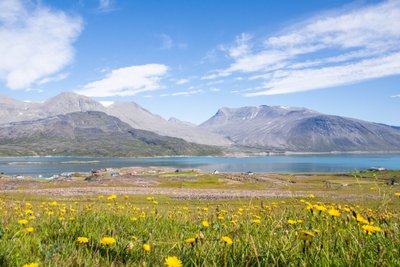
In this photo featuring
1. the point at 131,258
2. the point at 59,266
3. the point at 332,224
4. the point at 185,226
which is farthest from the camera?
the point at 185,226

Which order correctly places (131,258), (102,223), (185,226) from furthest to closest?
(185,226), (102,223), (131,258)

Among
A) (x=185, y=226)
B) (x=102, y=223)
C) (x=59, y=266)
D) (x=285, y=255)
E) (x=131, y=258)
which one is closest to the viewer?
(x=59, y=266)

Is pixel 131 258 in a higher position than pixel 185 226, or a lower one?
higher

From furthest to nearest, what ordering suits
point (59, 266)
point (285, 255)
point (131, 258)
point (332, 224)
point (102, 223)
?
1. point (102, 223)
2. point (332, 224)
3. point (131, 258)
4. point (285, 255)
5. point (59, 266)

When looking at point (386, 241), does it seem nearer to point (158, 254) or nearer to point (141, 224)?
point (158, 254)

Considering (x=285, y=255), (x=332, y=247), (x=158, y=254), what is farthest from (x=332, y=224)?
(x=158, y=254)

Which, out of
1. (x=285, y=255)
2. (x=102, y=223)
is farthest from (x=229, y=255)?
(x=102, y=223)

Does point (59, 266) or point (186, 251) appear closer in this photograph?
point (59, 266)

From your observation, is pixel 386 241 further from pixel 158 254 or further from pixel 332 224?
pixel 158 254

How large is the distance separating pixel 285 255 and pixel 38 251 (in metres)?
2.76

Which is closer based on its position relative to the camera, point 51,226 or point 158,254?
point 158,254

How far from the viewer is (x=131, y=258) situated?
3.67m

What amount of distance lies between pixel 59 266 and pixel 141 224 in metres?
3.19

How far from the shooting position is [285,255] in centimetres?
334
